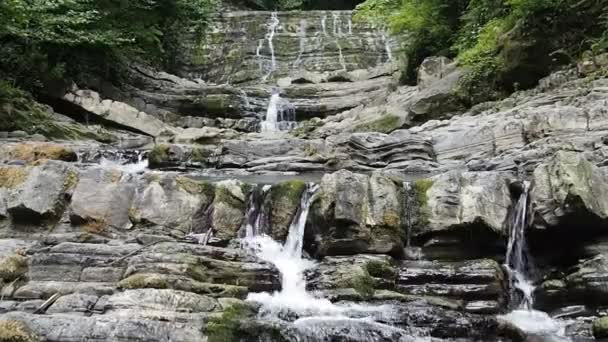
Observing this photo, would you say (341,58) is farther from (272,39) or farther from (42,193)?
(42,193)

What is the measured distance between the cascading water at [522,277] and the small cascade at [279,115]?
10822 millimetres

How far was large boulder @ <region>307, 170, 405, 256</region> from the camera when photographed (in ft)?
29.2

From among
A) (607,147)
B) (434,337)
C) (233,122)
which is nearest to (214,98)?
(233,122)

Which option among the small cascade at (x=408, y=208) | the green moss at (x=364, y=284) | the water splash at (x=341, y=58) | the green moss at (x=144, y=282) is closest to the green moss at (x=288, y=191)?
the small cascade at (x=408, y=208)

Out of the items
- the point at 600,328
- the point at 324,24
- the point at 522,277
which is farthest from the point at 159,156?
the point at 324,24

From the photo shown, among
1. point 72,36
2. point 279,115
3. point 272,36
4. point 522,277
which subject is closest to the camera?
point 522,277

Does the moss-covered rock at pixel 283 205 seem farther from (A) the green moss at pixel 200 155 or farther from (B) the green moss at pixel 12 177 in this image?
(A) the green moss at pixel 200 155

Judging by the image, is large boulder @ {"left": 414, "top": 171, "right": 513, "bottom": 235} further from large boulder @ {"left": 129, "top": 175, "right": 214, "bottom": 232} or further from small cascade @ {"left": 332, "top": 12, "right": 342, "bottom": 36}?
small cascade @ {"left": 332, "top": 12, "right": 342, "bottom": 36}

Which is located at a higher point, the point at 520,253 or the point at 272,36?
the point at 272,36

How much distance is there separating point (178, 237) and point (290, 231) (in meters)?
1.71

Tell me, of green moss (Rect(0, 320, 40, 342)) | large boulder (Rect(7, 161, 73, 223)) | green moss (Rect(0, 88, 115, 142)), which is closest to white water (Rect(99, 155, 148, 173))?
green moss (Rect(0, 88, 115, 142))

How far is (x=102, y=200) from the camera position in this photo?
9922 mm

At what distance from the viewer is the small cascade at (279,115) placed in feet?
63.5

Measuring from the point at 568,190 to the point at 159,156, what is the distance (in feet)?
29.0
